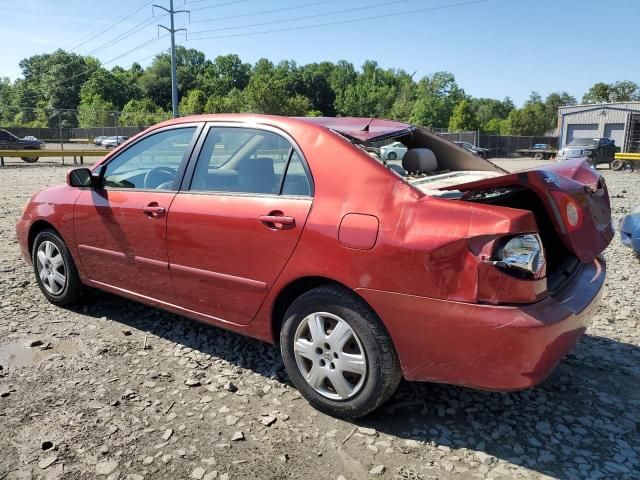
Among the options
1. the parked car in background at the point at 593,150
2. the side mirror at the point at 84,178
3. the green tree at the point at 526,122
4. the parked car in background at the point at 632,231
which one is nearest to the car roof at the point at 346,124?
the side mirror at the point at 84,178

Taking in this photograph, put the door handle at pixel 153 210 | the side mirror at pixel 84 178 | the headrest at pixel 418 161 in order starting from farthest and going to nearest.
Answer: the side mirror at pixel 84 178 < the headrest at pixel 418 161 < the door handle at pixel 153 210

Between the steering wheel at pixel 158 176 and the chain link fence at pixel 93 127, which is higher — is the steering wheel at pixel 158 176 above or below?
below

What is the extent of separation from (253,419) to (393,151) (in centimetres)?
185

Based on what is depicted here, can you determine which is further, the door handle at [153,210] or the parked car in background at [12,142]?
the parked car in background at [12,142]

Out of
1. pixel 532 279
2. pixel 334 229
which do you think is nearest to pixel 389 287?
pixel 334 229

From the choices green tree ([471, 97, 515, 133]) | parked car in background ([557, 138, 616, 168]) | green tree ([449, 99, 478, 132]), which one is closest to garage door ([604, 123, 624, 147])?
parked car in background ([557, 138, 616, 168])

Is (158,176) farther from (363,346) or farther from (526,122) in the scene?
(526,122)

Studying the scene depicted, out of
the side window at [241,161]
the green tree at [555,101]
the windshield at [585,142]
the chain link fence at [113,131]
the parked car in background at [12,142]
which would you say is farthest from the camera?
the green tree at [555,101]

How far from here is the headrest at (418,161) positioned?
3.68 m

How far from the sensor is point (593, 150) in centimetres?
2769

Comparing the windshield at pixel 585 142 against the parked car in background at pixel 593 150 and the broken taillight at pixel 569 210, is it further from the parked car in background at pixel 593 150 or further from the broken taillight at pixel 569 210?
the broken taillight at pixel 569 210

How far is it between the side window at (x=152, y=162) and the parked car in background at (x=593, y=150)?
27313mm

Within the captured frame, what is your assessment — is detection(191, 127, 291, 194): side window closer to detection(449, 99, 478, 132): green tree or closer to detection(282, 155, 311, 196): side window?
detection(282, 155, 311, 196): side window

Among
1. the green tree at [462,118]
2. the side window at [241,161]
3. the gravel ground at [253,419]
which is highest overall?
the green tree at [462,118]
